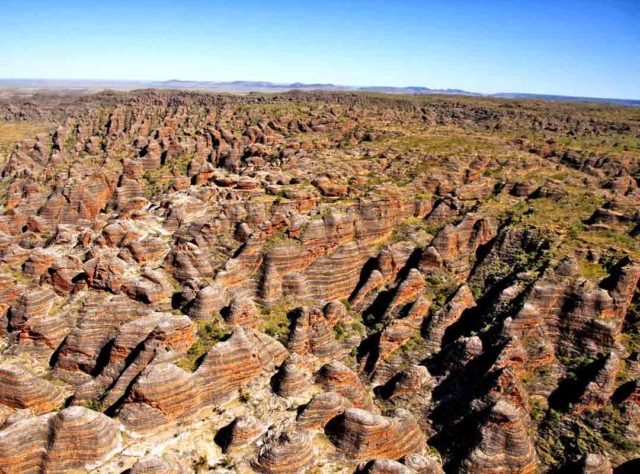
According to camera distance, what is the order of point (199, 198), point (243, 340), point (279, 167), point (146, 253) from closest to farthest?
point (243, 340) < point (146, 253) < point (199, 198) < point (279, 167)

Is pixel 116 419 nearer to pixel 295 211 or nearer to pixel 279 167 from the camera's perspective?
pixel 295 211

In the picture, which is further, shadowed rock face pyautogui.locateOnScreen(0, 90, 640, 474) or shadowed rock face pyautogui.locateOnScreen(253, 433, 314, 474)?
shadowed rock face pyautogui.locateOnScreen(0, 90, 640, 474)

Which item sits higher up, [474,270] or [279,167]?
[279,167]

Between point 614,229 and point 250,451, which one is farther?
point 614,229

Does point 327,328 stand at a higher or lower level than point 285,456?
higher

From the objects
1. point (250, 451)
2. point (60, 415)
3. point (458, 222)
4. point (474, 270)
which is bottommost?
point (250, 451)

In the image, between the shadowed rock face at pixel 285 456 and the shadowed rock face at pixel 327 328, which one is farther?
the shadowed rock face at pixel 327 328

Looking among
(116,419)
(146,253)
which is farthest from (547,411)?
(146,253)

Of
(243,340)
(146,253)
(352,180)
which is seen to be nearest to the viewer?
(243,340)
